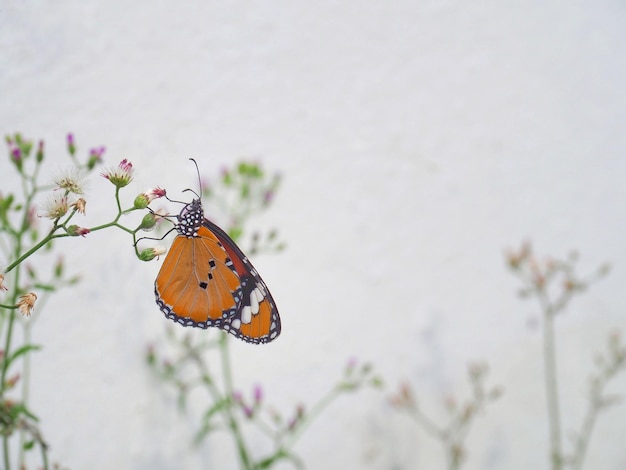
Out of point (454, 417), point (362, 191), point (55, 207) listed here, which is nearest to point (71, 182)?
point (55, 207)

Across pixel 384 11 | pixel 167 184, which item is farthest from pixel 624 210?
pixel 167 184

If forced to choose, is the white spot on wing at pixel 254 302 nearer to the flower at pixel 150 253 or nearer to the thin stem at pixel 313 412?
the flower at pixel 150 253

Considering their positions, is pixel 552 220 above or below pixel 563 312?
above

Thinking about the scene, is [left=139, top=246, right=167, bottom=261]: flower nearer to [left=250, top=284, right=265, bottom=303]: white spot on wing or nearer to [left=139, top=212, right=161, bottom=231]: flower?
[left=139, top=212, right=161, bottom=231]: flower

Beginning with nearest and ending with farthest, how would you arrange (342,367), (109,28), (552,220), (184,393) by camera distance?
(109,28), (184,393), (342,367), (552,220)

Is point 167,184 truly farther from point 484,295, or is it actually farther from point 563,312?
point 563,312

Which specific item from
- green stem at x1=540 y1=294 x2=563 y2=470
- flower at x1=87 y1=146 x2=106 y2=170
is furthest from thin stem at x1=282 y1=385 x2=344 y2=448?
flower at x1=87 y1=146 x2=106 y2=170
